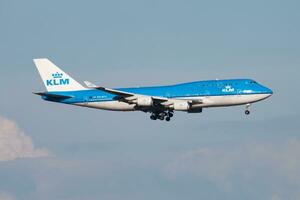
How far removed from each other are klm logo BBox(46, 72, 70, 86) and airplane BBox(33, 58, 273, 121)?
13.7 feet

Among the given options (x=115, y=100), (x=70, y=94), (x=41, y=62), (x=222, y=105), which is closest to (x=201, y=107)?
(x=222, y=105)

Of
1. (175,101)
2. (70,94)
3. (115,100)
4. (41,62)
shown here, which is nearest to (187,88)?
(175,101)

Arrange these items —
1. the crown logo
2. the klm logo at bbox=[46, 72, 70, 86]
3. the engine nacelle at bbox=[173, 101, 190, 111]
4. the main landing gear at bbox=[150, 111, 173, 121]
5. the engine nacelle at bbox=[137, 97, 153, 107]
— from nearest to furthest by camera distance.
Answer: the engine nacelle at bbox=[173, 101, 190, 111] < the engine nacelle at bbox=[137, 97, 153, 107] < the main landing gear at bbox=[150, 111, 173, 121] < the klm logo at bbox=[46, 72, 70, 86] < the crown logo

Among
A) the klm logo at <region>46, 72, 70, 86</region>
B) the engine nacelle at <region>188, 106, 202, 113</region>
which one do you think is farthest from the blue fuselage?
the klm logo at <region>46, 72, 70, 86</region>

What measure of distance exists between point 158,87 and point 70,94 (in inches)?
522

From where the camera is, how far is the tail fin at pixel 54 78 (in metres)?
124

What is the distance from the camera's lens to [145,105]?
113m

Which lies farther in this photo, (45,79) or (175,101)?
(45,79)

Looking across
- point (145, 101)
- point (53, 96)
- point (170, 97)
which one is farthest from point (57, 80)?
point (170, 97)

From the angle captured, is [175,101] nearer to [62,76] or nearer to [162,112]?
[162,112]

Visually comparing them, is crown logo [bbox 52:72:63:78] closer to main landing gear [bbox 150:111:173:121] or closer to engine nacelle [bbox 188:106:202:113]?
main landing gear [bbox 150:111:173:121]

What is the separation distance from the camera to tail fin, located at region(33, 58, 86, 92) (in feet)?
407

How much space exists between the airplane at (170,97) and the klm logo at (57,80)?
416 cm

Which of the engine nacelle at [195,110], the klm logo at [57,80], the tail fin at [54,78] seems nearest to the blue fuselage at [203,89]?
the engine nacelle at [195,110]
